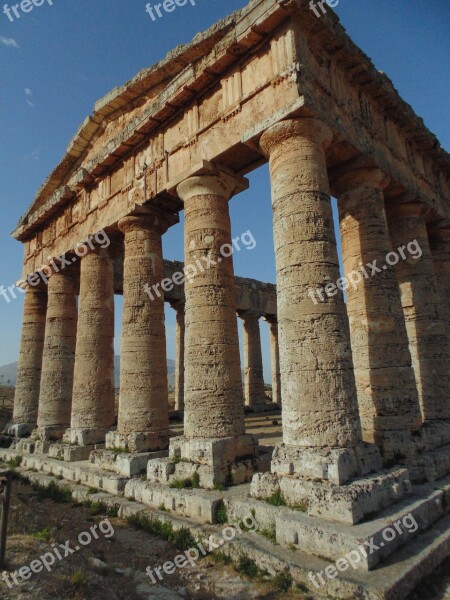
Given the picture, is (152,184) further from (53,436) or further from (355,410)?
(53,436)

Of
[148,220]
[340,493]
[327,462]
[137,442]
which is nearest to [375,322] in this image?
[327,462]

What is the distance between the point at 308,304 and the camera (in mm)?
7016

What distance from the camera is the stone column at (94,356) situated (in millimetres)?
12203

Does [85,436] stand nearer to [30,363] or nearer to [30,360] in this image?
[30,363]

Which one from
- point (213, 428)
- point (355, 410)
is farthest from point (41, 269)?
point (355, 410)

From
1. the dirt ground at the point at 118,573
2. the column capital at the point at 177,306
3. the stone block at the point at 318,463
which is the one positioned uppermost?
the column capital at the point at 177,306

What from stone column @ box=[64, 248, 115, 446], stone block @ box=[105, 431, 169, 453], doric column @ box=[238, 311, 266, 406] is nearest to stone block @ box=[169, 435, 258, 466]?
stone block @ box=[105, 431, 169, 453]

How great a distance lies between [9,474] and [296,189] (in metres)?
6.43

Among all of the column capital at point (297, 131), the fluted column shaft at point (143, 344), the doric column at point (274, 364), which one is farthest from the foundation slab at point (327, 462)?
Answer: the doric column at point (274, 364)

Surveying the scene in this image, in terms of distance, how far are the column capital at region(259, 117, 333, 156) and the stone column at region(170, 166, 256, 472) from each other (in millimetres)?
1878

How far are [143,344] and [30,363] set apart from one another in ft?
28.6

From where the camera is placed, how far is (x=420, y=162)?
12.4 m

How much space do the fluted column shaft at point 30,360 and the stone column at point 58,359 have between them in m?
2.22

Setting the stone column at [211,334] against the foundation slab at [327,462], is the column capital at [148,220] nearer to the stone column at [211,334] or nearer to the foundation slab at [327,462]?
the stone column at [211,334]
